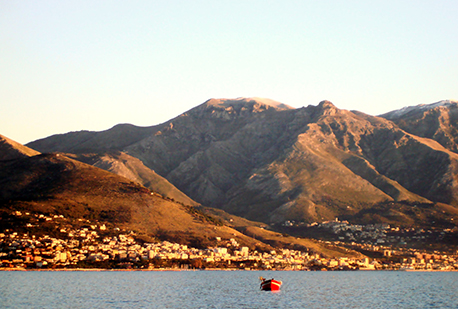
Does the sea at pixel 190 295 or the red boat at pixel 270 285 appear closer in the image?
the sea at pixel 190 295

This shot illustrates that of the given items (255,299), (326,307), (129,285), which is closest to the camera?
(326,307)

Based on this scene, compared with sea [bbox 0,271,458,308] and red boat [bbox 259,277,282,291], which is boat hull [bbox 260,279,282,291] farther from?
sea [bbox 0,271,458,308]

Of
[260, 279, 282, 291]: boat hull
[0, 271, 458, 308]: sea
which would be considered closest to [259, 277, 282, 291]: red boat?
[260, 279, 282, 291]: boat hull

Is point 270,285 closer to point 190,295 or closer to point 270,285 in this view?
point 270,285

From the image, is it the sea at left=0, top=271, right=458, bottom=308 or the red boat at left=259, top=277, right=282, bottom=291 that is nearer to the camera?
the sea at left=0, top=271, right=458, bottom=308

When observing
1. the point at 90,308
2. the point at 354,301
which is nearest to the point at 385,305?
the point at 354,301

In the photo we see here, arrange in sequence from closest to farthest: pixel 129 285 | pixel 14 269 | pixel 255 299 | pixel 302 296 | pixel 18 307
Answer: pixel 18 307 → pixel 255 299 → pixel 302 296 → pixel 129 285 → pixel 14 269

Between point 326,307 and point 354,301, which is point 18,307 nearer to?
point 326,307

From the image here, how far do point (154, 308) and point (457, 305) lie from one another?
63260mm

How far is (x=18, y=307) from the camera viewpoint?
10838 cm

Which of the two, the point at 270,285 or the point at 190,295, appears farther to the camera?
the point at 270,285

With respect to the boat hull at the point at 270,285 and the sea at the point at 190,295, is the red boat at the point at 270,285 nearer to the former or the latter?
the boat hull at the point at 270,285

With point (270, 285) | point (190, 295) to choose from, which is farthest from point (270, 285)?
point (190, 295)

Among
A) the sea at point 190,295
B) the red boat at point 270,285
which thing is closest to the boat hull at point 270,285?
the red boat at point 270,285
